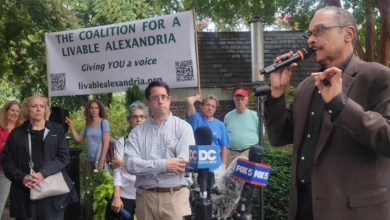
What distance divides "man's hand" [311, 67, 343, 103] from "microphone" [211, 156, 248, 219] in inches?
27.5

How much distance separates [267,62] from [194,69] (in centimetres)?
707

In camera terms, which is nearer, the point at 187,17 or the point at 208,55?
the point at 187,17

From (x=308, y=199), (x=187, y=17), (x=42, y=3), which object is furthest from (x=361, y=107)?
(x=42, y=3)

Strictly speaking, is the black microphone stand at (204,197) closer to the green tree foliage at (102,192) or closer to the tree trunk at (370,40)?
the green tree foliage at (102,192)

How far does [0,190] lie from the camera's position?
6.62m

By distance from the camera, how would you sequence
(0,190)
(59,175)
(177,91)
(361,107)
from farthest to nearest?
(177,91) → (0,190) → (59,175) → (361,107)

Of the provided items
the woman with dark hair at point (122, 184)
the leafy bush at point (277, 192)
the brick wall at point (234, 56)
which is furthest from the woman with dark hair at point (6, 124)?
the brick wall at point (234, 56)

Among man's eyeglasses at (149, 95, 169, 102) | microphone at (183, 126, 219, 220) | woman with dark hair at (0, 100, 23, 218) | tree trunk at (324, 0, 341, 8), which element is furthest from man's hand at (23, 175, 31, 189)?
tree trunk at (324, 0, 341, 8)

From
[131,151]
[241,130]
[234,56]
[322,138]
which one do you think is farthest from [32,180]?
[234,56]

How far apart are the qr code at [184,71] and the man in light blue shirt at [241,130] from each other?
2.06 meters

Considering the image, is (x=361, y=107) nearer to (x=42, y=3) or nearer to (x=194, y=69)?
(x=194, y=69)

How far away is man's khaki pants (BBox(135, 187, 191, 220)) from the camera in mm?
3643

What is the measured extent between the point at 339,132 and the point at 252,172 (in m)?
0.49

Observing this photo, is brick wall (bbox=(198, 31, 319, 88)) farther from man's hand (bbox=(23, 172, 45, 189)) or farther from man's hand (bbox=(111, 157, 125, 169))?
man's hand (bbox=(23, 172, 45, 189))
